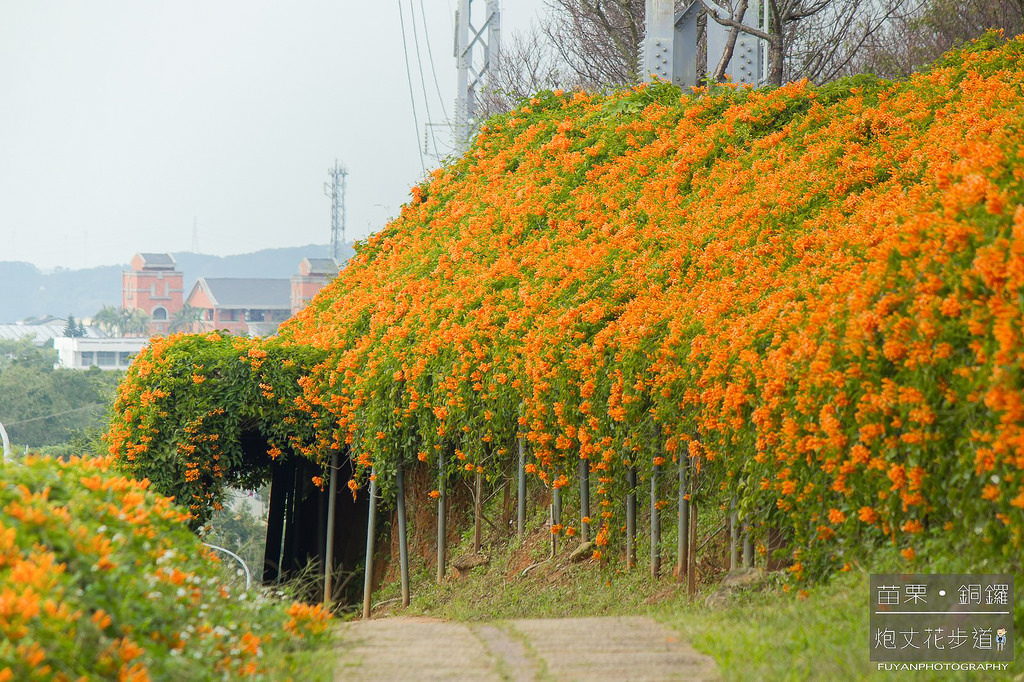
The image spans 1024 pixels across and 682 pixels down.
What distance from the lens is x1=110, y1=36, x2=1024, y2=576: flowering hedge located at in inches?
152

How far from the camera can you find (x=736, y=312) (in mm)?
5504

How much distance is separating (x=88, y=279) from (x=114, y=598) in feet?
390

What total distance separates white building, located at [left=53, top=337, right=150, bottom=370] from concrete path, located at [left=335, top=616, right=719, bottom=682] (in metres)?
48.8

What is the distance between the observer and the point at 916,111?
277 inches

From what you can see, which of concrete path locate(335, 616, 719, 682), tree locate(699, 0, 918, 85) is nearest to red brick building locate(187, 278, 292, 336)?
tree locate(699, 0, 918, 85)

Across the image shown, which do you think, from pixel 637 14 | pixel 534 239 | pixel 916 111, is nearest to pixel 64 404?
pixel 637 14

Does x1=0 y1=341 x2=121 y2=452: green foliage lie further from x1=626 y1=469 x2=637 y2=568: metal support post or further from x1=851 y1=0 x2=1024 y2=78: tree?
x1=626 y1=469 x2=637 y2=568: metal support post

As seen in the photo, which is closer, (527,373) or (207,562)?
A: (207,562)

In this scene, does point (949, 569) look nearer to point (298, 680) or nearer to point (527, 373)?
point (298, 680)

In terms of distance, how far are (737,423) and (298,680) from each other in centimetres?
240

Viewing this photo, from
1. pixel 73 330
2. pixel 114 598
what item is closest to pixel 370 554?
pixel 114 598

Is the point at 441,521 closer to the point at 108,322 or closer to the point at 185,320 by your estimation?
the point at 108,322

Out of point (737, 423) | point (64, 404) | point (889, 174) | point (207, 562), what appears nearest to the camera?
point (207, 562)

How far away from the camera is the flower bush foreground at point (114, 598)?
2.74m
